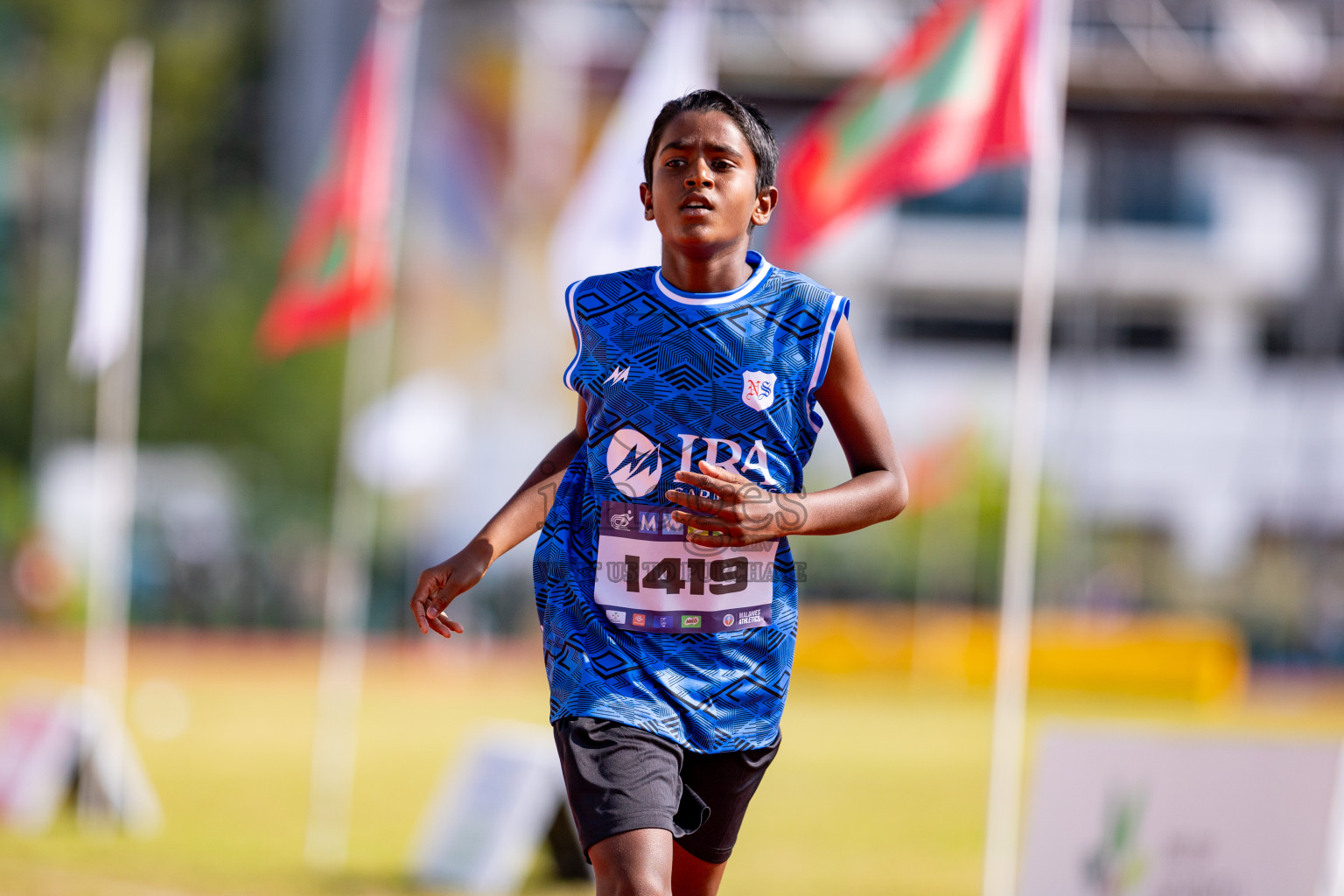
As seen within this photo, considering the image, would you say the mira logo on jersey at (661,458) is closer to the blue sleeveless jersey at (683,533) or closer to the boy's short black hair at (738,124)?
the blue sleeveless jersey at (683,533)

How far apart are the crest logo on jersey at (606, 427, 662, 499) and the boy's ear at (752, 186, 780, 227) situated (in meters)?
0.49

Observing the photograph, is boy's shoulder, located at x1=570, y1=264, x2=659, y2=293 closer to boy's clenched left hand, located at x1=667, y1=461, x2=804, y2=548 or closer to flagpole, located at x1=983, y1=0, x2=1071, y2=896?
boy's clenched left hand, located at x1=667, y1=461, x2=804, y2=548

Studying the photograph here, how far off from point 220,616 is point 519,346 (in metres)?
8.20

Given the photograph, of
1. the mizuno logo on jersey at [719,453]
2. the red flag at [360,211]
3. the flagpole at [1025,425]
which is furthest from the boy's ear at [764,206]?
the red flag at [360,211]

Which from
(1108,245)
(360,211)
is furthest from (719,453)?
(1108,245)

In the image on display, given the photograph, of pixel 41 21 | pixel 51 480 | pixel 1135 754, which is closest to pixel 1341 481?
pixel 51 480

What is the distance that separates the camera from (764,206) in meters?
3.29

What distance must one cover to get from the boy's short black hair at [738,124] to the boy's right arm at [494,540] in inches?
22.3

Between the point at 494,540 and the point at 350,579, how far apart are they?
79.7 feet

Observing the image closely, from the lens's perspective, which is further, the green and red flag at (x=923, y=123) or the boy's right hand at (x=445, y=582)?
the green and red flag at (x=923, y=123)

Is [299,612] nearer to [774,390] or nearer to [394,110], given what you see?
[394,110]

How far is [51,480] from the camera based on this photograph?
33.8 metres

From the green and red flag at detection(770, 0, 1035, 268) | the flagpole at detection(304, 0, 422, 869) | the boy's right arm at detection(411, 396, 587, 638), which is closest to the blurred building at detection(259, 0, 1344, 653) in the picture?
the flagpole at detection(304, 0, 422, 869)

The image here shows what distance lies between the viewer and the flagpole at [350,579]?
10.2 meters
